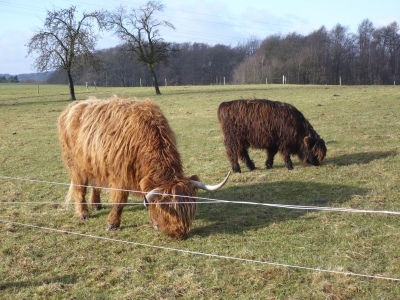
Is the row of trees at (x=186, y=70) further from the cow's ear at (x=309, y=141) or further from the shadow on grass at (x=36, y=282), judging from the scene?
the shadow on grass at (x=36, y=282)

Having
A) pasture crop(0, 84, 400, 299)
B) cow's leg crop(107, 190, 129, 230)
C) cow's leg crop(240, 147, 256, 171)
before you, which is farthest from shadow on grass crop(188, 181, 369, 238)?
cow's leg crop(240, 147, 256, 171)

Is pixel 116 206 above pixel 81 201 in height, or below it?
above

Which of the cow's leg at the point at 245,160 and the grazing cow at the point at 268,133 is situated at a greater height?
the grazing cow at the point at 268,133

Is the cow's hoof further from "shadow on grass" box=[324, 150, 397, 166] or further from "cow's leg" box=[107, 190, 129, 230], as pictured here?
"shadow on grass" box=[324, 150, 397, 166]

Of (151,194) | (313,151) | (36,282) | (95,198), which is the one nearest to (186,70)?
(313,151)

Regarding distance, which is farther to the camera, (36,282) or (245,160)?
(245,160)

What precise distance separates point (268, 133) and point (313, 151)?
1059 mm

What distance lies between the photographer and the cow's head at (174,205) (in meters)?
4.76

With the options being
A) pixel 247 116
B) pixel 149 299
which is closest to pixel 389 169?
pixel 247 116

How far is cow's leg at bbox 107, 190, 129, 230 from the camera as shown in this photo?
18.1ft

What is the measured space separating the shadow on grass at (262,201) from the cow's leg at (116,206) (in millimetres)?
1057

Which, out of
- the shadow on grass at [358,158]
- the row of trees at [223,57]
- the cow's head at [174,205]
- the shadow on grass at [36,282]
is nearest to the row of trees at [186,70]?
the row of trees at [223,57]

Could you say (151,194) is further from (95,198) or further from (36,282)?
(95,198)

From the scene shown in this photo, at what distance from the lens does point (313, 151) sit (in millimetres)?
8734
